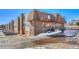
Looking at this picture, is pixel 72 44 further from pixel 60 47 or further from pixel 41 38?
pixel 41 38

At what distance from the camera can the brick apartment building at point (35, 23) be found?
1.84 meters

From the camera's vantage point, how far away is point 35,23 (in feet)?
6.11

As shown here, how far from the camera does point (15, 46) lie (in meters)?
1.83

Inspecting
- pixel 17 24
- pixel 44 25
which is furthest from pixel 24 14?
pixel 44 25

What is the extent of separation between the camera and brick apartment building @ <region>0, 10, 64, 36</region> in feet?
6.05

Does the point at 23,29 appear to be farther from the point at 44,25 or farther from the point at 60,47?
the point at 60,47

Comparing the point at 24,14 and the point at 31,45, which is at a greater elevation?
the point at 24,14

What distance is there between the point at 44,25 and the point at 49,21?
8 centimetres
